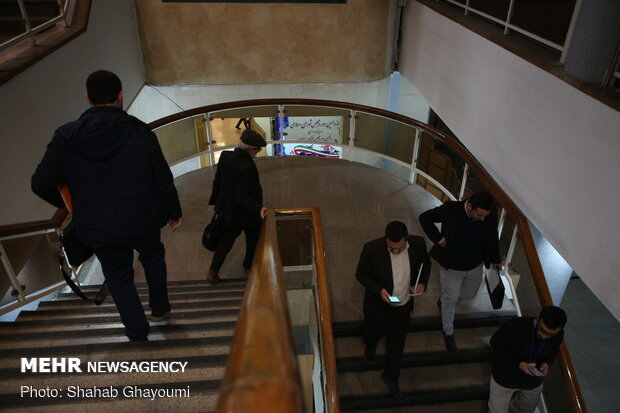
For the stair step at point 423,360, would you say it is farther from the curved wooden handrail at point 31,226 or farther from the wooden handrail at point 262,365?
the wooden handrail at point 262,365

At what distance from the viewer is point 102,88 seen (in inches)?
82.9

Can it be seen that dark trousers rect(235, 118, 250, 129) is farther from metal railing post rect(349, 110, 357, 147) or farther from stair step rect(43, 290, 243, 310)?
stair step rect(43, 290, 243, 310)

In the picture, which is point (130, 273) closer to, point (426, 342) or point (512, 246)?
point (426, 342)

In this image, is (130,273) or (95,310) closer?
(130,273)

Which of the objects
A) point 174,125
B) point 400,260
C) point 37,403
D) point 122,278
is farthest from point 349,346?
point 174,125

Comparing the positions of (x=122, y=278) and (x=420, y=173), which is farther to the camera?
(x=420, y=173)

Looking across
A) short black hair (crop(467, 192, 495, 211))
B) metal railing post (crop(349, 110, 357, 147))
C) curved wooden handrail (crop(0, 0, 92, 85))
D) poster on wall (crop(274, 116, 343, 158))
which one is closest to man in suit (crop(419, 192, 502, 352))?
short black hair (crop(467, 192, 495, 211))

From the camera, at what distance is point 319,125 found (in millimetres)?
8711

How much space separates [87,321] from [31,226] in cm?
82

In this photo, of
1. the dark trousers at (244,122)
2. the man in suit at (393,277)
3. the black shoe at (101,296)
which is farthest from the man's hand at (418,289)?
the dark trousers at (244,122)

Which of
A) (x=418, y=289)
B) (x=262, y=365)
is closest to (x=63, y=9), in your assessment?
(x=418, y=289)

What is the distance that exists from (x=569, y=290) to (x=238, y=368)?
8.28 m

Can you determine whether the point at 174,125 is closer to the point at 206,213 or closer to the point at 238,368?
the point at 206,213

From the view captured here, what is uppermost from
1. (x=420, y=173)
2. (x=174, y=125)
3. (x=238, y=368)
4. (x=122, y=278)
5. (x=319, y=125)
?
(x=238, y=368)
